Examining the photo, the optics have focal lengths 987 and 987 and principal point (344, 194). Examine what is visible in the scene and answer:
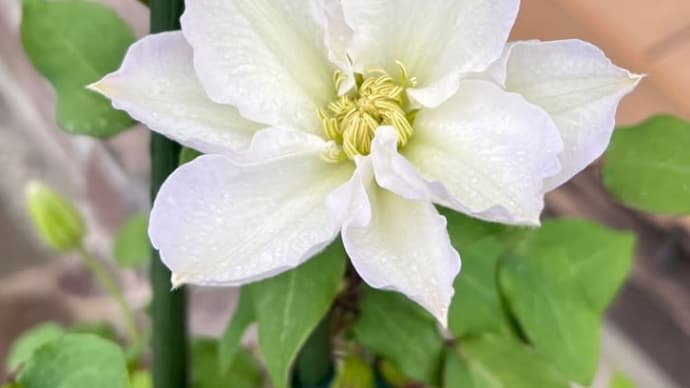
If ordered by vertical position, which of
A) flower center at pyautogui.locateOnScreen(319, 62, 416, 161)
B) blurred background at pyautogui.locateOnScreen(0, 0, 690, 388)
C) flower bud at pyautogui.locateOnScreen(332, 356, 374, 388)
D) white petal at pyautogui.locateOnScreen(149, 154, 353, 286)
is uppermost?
flower center at pyautogui.locateOnScreen(319, 62, 416, 161)

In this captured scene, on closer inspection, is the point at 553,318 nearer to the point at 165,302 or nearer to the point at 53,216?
the point at 165,302

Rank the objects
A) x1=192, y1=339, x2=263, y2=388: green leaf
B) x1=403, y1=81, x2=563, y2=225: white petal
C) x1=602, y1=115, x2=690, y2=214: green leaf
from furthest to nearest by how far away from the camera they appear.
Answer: x1=192, y1=339, x2=263, y2=388: green leaf
x1=602, y1=115, x2=690, y2=214: green leaf
x1=403, y1=81, x2=563, y2=225: white petal

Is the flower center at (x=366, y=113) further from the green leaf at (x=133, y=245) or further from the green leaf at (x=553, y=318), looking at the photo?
the green leaf at (x=133, y=245)

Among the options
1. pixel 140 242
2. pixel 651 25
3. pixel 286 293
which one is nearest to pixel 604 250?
pixel 286 293

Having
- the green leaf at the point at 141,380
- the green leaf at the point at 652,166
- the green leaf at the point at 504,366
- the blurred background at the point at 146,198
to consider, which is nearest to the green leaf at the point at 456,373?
the green leaf at the point at 504,366

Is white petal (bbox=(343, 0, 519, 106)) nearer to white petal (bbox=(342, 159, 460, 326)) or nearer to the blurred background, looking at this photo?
white petal (bbox=(342, 159, 460, 326))

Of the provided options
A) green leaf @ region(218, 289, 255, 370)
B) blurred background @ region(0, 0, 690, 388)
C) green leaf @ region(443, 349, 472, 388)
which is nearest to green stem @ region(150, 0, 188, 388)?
green leaf @ region(218, 289, 255, 370)

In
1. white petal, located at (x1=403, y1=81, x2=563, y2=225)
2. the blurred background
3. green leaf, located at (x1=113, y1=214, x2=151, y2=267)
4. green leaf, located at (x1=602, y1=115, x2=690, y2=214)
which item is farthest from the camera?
the blurred background
